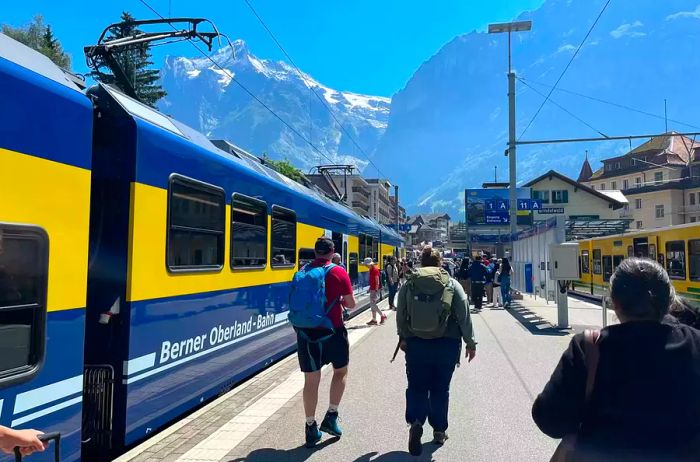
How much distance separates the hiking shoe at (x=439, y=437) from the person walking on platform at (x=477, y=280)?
12181 mm

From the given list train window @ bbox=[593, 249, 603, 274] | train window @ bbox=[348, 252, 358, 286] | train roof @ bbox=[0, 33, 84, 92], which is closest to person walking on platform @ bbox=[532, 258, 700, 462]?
train roof @ bbox=[0, 33, 84, 92]

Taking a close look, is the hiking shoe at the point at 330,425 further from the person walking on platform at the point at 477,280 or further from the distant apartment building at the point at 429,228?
the distant apartment building at the point at 429,228

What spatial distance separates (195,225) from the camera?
5223mm

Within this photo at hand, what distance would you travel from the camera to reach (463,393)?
6535mm

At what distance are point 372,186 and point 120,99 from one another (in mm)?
101244

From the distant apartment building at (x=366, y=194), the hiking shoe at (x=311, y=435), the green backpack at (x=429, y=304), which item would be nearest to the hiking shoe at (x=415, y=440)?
the green backpack at (x=429, y=304)

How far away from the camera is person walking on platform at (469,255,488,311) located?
1662 cm

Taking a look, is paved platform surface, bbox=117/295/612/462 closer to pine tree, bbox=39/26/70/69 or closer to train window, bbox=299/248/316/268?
train window, bbox=299/248/316/268

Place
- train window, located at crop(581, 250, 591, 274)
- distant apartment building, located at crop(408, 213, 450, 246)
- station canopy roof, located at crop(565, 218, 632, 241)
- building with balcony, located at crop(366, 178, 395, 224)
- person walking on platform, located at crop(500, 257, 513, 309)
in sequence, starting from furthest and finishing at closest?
distant apartment building, located at crop(408, 213, 450, 246), building with balcony, located at crop(366, 178, 395, 224), station canopy roof, located at crop(565, 218, 632, 241), train window, located at crop(581, 250, 591, 274), person walking on platform, located at crop(500, 257, 513, 309)

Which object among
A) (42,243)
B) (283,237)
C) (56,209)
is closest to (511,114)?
(283,237)

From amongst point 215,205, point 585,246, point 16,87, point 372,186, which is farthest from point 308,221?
point 372,186

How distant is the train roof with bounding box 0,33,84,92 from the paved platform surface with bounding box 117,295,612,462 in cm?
285

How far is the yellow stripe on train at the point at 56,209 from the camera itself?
3.03m

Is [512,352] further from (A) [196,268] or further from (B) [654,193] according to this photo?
(B) [654,193]
